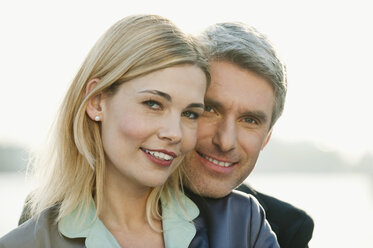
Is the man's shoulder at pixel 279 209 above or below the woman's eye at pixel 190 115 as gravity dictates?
below

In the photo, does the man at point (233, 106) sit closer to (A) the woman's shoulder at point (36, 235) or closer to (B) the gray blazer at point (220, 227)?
(B) the gray blazer at point (220, 227)

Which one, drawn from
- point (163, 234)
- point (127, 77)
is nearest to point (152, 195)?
A: point (163, 234)

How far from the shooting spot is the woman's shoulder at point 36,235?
2.78m

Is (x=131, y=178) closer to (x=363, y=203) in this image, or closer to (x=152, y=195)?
(x=152, y=195)

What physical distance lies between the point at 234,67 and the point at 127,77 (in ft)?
2.44

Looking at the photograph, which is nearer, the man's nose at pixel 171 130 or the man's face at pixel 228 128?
the man's nose at pixel 171 130

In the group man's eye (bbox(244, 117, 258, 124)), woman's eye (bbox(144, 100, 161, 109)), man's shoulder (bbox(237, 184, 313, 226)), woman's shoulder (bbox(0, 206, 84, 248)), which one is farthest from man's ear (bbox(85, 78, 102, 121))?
man's shoulder (bbox(237, 184, 313, 226))

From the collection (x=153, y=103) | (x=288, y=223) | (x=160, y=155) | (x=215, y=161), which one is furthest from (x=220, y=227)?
(x=153, y=103)

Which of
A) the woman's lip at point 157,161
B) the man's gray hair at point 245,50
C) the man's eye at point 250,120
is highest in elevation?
the man's gray hair at point 245,50

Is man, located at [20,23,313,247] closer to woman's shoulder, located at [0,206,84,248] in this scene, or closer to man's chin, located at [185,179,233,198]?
man's chin, located at [185,179,233,198]

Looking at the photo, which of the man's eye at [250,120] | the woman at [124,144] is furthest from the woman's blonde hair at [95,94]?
the man's eye at [250,120]

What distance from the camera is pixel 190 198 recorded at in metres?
3.41

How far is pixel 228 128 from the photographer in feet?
10.7

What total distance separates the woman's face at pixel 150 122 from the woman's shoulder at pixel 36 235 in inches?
17.7
